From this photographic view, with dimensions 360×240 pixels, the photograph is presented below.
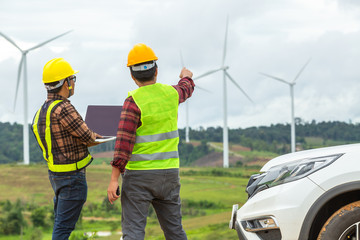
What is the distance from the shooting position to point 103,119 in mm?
5254

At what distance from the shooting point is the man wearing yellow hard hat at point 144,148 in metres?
4.57

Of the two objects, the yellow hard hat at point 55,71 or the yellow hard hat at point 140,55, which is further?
the yellow hard hat at point 55,71

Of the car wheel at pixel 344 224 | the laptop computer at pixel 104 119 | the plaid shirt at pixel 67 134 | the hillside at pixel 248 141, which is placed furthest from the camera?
the hillside at pixel 248 141

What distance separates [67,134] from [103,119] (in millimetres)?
427

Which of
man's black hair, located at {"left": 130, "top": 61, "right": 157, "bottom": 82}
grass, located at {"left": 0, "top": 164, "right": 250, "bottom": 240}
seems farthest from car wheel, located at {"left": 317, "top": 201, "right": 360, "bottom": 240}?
grass, located at {"left": 0, "top": 164, "right": 250, "bottom": 240}

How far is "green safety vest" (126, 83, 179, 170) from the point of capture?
15.1ft

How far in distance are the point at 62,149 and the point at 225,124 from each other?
150 feet

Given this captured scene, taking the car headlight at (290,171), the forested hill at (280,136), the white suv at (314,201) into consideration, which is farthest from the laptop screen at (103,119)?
the forested hill at (280,136)

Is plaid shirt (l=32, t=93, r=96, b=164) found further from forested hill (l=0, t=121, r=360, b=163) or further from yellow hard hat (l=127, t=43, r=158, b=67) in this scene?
forested hill (l=0, t=121, r=360, b=163)

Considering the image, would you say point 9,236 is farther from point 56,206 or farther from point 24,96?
point 56,206

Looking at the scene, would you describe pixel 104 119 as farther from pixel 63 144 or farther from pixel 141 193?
pixel 141 193

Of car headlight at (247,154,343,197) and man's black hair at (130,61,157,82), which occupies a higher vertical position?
man's black hair at (130,61,157,82)

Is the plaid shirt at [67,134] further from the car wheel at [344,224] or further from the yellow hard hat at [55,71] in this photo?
the car wheel at [344,224]

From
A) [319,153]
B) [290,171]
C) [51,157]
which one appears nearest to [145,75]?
[51,157]
